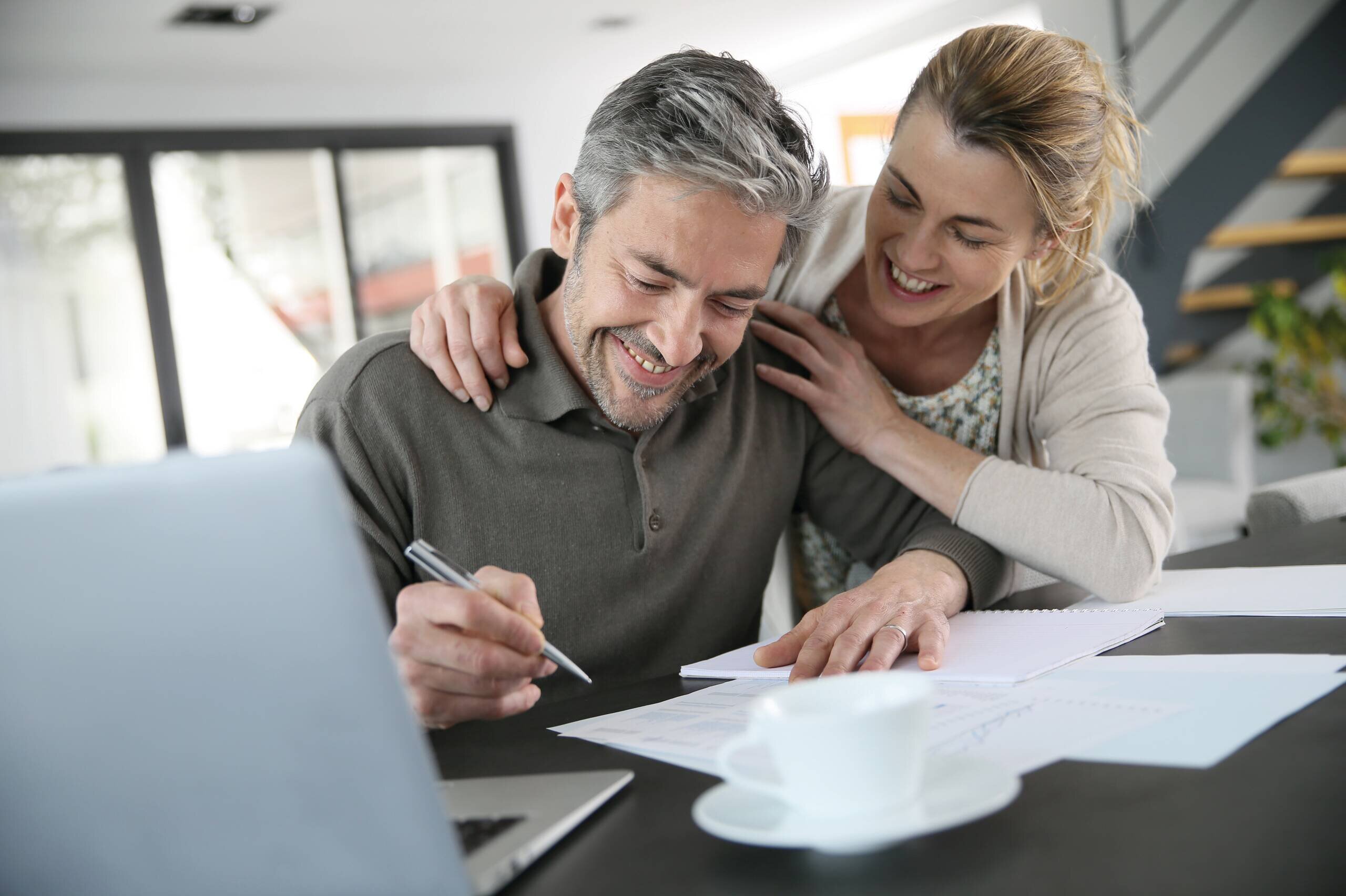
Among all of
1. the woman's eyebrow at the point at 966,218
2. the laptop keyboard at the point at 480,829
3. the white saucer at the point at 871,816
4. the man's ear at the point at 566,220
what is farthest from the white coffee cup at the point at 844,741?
the woman's eyebrow at the point at 966,218

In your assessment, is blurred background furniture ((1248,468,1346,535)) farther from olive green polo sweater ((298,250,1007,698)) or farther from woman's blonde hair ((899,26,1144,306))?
olive green polo sweater ((298,250,1007,698))

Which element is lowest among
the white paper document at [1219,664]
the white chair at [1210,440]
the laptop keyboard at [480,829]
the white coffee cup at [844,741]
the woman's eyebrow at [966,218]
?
the white chair at [1210,440]

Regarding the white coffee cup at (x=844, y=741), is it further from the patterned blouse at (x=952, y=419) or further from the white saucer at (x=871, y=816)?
the patterned blouse at (x=952, y=419)

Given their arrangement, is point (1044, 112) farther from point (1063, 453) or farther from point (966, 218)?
point (1063, 453)

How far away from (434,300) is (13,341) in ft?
17.2

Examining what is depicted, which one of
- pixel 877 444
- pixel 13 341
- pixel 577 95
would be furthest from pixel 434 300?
pixel 577 95

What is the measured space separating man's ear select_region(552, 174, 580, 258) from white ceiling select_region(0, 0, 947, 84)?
169 inches

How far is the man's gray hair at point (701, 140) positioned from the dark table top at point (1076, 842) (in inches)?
28.4

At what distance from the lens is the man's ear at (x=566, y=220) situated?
4.80 feet

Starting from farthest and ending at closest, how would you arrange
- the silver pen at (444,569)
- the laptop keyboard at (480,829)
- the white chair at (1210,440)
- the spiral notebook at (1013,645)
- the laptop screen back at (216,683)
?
the white chair at (1210,440) < the spiral notebook at (1013,645) < the silver pen at (444,569) < the laptop keyboard at (480,829) < the laptop screen back at (216,683)

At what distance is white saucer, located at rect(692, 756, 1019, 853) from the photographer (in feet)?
1.88

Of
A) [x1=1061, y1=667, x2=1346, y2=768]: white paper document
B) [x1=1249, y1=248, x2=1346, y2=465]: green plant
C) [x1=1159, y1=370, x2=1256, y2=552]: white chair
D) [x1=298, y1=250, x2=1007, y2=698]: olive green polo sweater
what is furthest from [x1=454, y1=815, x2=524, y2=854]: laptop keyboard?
[x1=1249, y1=248, x2=1346, y2=465]: green plant

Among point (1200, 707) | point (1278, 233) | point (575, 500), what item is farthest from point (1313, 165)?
point (1200, 707)

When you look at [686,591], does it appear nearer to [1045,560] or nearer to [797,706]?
[1045,560]
